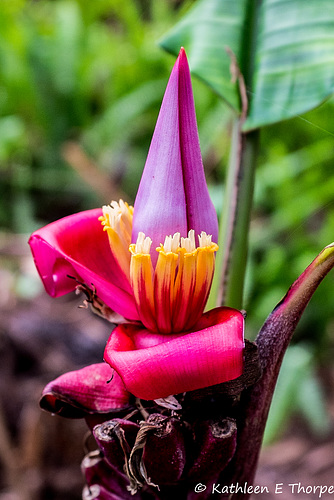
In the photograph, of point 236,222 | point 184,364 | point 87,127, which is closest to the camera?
point 184,364

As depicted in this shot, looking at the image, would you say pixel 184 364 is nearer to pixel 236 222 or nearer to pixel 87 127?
pixel 236 222

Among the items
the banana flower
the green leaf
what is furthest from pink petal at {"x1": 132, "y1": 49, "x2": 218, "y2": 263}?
the green leaf

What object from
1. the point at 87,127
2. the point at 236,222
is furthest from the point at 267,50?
the point at 87,127

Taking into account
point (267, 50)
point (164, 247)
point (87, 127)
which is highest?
point (267, 50)

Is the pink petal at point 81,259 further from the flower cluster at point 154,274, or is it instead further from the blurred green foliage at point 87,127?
the blurred green foliage at point 87,127

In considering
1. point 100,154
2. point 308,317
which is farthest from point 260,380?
point 100,154

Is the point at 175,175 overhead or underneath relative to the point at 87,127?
overhead

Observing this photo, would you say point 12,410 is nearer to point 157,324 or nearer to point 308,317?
point 308,317

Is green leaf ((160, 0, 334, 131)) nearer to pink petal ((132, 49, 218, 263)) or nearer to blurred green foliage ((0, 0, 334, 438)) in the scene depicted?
pink petal ((132, 49, 218, 263))
